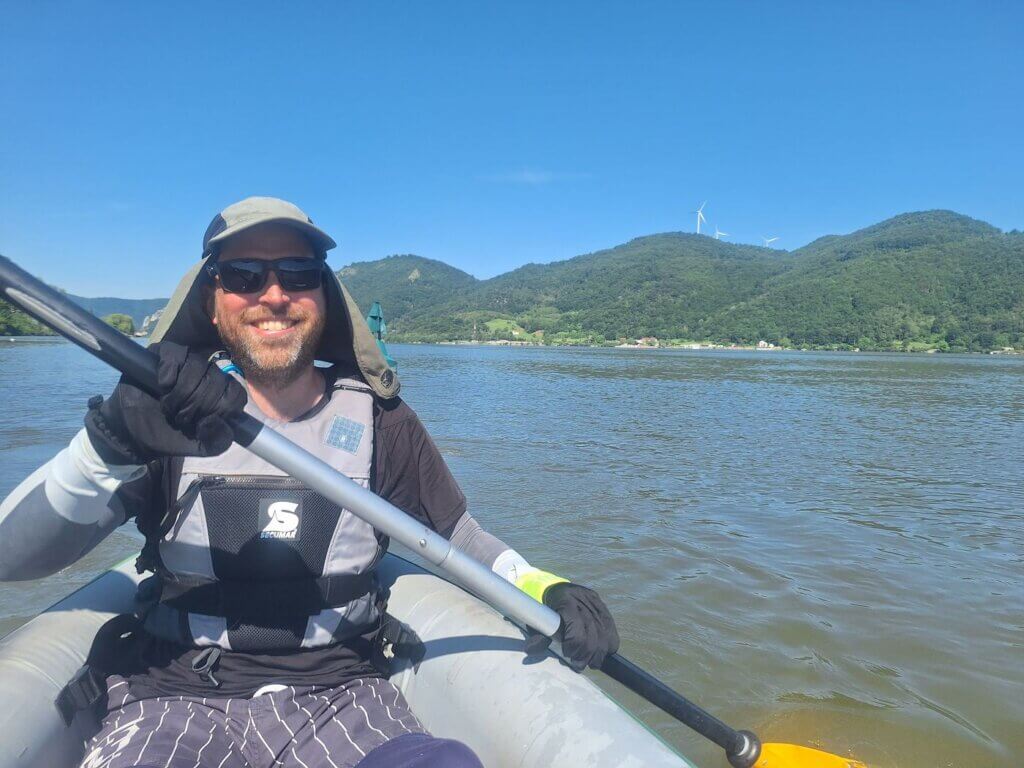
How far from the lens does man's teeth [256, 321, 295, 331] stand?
2121 millimetres

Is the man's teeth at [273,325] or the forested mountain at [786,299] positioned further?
the forested mountain at [786,299]

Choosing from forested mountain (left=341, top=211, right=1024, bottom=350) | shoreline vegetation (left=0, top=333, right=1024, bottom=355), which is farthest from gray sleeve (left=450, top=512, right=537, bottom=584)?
forested mountain (left=341, top=211, right=1024, bottom=350)

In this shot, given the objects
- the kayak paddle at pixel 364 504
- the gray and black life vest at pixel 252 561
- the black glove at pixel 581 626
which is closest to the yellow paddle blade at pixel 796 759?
the kayak paddle at pixel 364 504

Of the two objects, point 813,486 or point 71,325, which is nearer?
point 71,325

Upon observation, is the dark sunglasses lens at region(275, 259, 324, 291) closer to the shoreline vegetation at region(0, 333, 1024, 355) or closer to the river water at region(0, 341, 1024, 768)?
the river water at region(0, 341, 1024, 768)

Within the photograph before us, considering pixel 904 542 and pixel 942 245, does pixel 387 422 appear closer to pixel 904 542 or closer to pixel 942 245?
pixel 904 542

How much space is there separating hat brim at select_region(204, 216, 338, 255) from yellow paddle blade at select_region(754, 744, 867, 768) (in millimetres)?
2688

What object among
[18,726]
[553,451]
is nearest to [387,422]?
[18,726]

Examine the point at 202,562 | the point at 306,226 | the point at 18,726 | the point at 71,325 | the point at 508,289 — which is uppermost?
the point at 508,289

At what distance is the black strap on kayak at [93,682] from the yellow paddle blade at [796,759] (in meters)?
2.43

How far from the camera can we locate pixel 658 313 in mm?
131250

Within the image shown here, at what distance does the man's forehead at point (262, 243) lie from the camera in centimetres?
210

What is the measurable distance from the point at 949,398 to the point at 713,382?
911 centimetres

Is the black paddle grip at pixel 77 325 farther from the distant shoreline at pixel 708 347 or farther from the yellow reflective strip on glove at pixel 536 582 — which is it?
the distant shoreline at pixel 708 347
